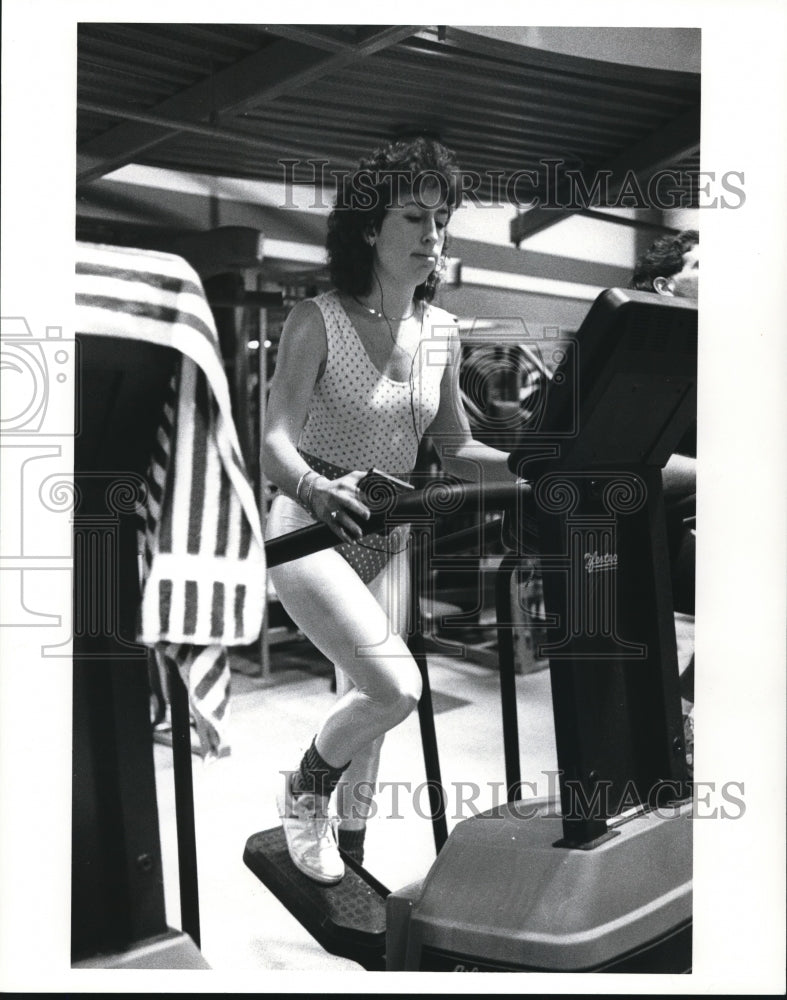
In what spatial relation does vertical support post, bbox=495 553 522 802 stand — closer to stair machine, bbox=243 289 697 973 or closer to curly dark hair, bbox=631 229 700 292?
stair machine, bbox=243 289 697 973

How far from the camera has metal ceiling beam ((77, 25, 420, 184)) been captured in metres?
1.89

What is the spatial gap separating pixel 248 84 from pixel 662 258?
3.23 feet

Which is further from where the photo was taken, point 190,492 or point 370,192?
point 370,192

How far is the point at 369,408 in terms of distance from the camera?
1905 millimetres

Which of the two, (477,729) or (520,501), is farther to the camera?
(477,729)

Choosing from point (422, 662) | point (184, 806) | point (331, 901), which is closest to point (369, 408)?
point (422, 662)

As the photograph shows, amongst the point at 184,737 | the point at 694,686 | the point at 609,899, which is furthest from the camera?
the point at 694,686

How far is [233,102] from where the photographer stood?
6.22ft

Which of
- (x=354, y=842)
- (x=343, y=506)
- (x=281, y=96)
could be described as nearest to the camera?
(x=343, y=506)

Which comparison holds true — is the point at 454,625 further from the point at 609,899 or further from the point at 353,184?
the point at 353,184

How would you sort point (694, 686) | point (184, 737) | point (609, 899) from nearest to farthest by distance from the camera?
point (609, 899) → point (184, 737) → point (694, 686)

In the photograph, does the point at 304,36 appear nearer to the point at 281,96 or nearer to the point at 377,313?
the point at 281,96

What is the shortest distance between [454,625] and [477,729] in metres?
0.27

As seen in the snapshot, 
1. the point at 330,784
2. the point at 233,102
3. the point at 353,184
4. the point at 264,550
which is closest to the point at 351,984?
the point at 330,784
